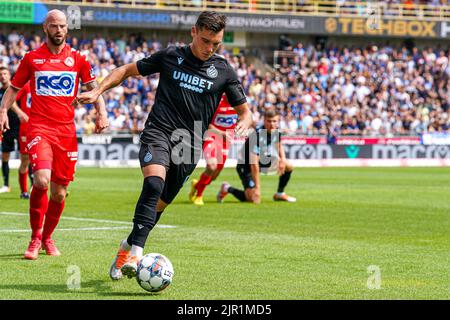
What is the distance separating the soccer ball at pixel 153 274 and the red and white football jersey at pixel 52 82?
3.15 m

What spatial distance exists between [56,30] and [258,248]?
3526 millimetres

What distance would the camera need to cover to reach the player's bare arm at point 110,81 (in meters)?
8.82

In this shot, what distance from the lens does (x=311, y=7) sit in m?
52.9

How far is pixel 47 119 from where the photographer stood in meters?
11.0

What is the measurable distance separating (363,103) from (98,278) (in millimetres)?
38747

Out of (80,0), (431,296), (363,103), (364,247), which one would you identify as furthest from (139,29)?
(431,296)

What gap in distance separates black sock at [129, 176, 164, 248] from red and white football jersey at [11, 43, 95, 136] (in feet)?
8.50

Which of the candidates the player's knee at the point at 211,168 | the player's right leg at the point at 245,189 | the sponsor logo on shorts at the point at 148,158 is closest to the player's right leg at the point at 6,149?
the player's knee at the point at 211,168

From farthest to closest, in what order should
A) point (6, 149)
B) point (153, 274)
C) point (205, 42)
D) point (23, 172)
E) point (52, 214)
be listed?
1. point (6, 149)
2. point (23, 172)
3. point (52, 214)
4. point (205, 42)
5. point (153, 274)

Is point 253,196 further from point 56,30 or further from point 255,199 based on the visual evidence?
point 56,30

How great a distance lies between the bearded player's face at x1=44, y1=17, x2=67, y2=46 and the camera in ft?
35.0

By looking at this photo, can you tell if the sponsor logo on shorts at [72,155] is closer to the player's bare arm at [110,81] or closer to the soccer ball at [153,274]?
the player's bare arm at [110,81]

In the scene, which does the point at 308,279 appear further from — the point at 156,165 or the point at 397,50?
the point at 397,50

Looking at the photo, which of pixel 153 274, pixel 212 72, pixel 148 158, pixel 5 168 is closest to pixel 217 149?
pixel 5 168
